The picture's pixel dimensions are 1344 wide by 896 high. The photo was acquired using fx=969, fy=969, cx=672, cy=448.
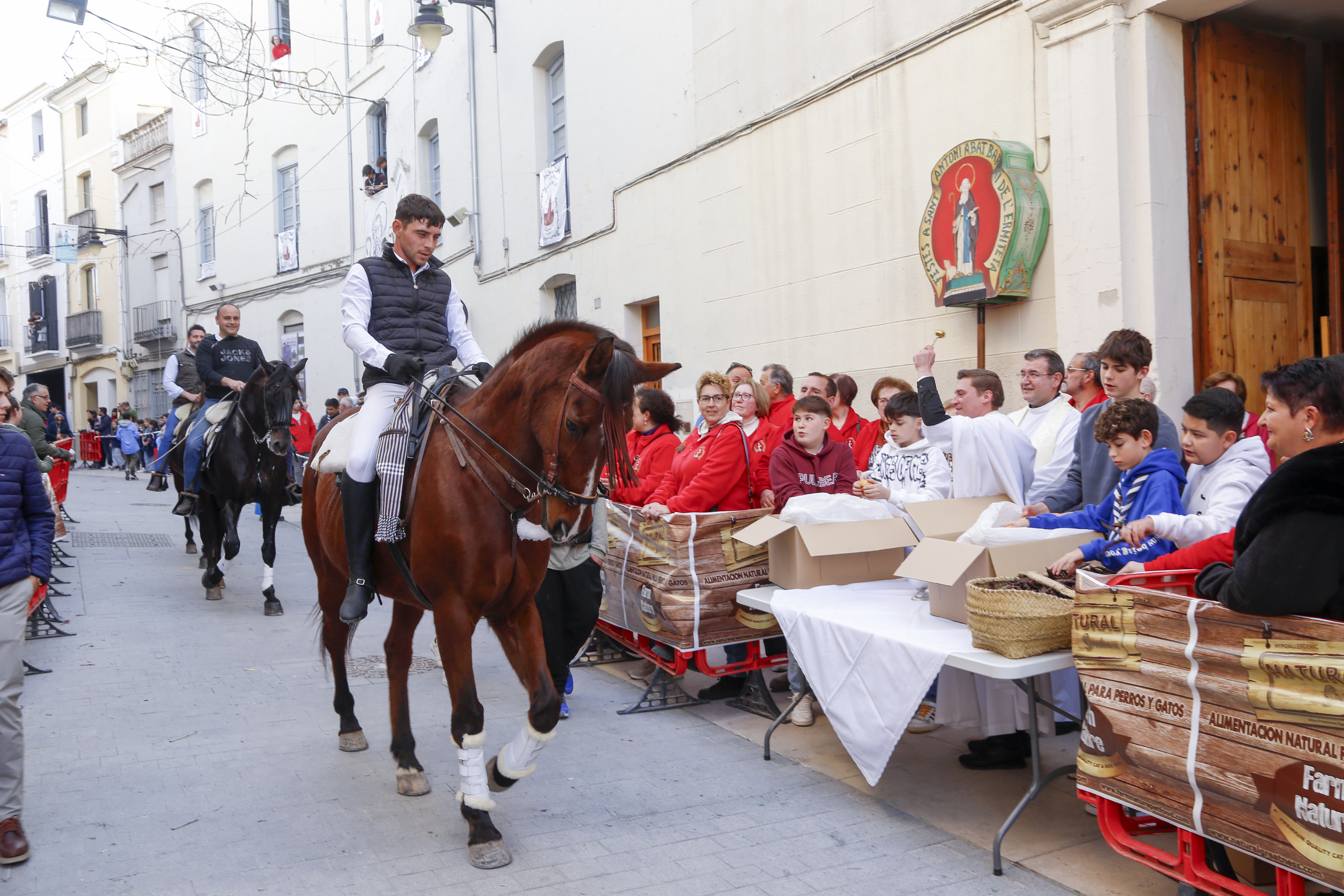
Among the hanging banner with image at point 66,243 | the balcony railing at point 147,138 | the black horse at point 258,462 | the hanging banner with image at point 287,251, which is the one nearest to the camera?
the black horse at point 258,462

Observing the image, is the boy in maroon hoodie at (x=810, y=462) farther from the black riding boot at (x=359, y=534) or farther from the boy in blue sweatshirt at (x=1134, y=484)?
the black riding boot at (x=359, y=534)

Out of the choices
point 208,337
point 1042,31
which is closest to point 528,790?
point 1042,31

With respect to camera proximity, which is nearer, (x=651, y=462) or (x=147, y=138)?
(x=651, y=462)

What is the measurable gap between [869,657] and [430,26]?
1208cm

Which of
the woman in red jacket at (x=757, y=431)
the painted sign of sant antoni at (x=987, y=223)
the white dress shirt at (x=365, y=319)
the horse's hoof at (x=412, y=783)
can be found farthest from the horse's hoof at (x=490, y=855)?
the painted sign of sant antoni at (x=987, y=223)

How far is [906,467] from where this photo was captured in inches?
219

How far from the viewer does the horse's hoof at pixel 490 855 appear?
3623mm

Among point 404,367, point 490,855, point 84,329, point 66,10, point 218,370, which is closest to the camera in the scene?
point 490,855

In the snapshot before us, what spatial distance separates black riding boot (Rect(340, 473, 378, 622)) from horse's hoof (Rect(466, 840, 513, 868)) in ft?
3.85

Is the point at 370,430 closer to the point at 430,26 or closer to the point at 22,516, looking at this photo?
the point at 22,516

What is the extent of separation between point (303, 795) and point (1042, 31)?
6.70 meters

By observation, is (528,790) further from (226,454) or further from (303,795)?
(226,454)

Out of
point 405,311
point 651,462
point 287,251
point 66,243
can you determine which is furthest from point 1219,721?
point 66,243

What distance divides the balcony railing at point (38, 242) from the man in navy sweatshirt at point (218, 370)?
3083 centimetres
